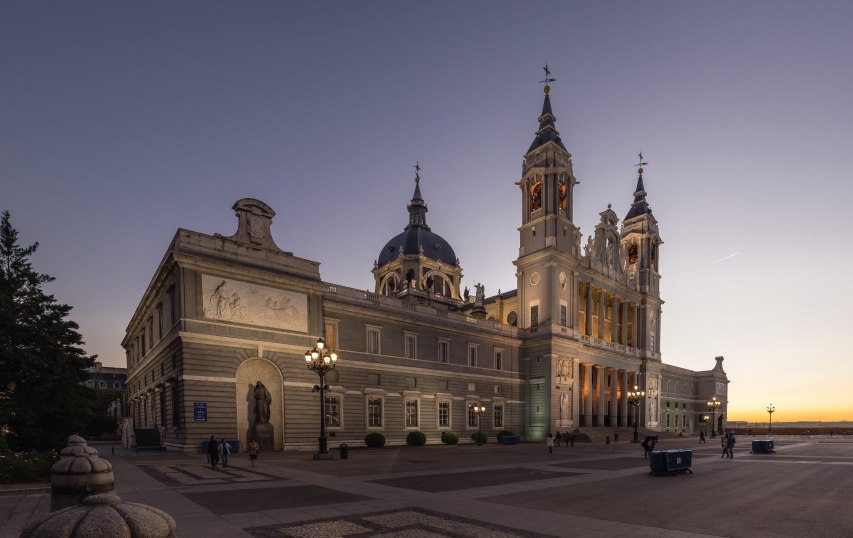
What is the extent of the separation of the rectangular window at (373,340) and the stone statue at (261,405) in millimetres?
10244

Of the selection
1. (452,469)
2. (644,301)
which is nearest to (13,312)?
(452,469)

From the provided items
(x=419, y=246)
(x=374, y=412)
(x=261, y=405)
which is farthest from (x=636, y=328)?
(x=261, y=405)

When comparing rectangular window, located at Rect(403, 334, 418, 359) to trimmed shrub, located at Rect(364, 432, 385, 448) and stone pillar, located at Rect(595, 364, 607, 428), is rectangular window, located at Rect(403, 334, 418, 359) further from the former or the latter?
stone pillar, located at Rect(595, 364, 607, 428)

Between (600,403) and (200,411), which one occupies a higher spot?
(200,411)

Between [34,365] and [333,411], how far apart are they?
63.9 feet

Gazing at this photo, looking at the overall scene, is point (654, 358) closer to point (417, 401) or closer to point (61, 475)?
point (417, 401)

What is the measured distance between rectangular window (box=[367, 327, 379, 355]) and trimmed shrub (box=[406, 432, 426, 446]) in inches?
286

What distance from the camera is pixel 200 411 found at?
91.7 feet

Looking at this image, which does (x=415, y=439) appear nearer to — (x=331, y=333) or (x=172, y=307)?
(x=331, y=333)

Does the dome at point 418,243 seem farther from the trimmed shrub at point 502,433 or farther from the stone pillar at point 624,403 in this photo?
the trimmed shrub at point 502,433

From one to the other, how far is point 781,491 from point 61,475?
2037 cm

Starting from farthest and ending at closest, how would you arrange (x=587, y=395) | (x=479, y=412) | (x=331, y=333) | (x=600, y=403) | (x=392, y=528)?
1. (x=600, y=403)
2. (x=587, y=395)
3. (x=479, y=412)
4. (x=331, y=333)
5. (x=392, y=528)

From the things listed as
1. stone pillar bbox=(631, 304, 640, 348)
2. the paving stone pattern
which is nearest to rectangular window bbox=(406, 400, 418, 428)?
the paving stone pattern

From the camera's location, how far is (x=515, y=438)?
153 ft
